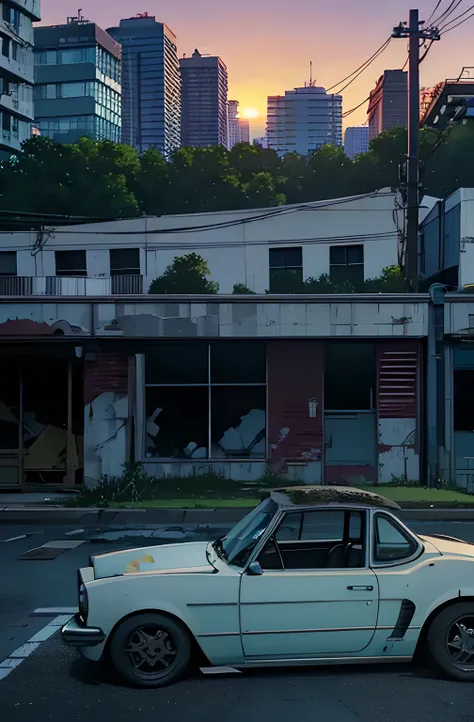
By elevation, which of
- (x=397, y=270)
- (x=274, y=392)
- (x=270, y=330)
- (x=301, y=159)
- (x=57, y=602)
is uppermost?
(x=301, y=159)

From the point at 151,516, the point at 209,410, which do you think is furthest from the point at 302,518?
the point at 209,410

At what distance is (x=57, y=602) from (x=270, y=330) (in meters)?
10.6

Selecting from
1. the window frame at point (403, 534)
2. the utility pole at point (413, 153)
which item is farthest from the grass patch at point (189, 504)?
the window frame at point (403, 534)

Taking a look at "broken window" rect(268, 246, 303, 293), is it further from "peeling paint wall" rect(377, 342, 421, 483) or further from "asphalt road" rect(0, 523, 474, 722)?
"asphalt road" rect(0, 523, 474, 722)

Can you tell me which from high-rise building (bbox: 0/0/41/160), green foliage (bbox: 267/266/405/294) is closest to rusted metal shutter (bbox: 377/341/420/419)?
green foliage (bbox: 267/266/405/294)

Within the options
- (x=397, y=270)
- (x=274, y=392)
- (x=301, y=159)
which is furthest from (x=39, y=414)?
(x=301, y=159)

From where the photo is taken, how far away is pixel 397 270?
40.8 meters

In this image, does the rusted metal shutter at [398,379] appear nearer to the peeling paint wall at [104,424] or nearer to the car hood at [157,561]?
the peeling paint wall at [104,424]

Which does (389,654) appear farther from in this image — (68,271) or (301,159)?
(301,159)

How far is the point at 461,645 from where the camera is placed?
6.95m

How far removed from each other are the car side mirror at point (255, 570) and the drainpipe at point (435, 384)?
42.7 feet

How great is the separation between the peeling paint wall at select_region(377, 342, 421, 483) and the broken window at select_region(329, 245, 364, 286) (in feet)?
76.0

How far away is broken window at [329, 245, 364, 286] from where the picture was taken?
140 ft

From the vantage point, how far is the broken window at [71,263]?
149ft
